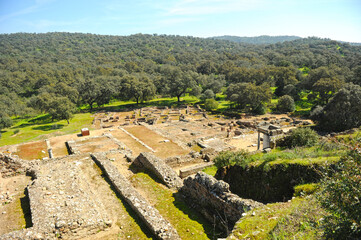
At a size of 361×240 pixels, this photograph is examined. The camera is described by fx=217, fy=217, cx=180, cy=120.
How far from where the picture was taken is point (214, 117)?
5025 cm

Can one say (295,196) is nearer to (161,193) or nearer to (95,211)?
(161,193)

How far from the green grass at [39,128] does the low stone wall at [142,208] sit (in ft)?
80.8

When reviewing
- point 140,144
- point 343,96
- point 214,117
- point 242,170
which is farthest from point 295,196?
point 214,117

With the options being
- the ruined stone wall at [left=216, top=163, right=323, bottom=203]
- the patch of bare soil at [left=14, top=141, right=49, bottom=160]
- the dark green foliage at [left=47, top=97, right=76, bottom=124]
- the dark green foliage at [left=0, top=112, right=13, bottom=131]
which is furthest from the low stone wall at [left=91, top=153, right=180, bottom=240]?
the dark green foliage at [left=0, top=112, right=13, bottom=131]

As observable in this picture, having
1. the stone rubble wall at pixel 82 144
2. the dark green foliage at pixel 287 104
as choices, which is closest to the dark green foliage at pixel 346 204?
the stone rubble wall at pixel 82 144

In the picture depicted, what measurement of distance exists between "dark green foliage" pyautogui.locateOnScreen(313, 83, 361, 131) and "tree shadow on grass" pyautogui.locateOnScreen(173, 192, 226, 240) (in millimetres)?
29327

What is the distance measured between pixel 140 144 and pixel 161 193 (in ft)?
44.9

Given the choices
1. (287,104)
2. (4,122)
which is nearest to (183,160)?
(287,104)

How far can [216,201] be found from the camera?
1172cm

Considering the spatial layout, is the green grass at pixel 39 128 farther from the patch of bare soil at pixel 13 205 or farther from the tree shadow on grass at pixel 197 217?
the tree shadow on grass at pixel 197 217

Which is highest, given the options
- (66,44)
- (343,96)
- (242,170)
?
(66,44)

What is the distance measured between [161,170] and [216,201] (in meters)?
6.77

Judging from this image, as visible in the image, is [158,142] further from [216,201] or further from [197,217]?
[216,201]

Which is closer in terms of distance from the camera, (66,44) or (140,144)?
(140,144)
